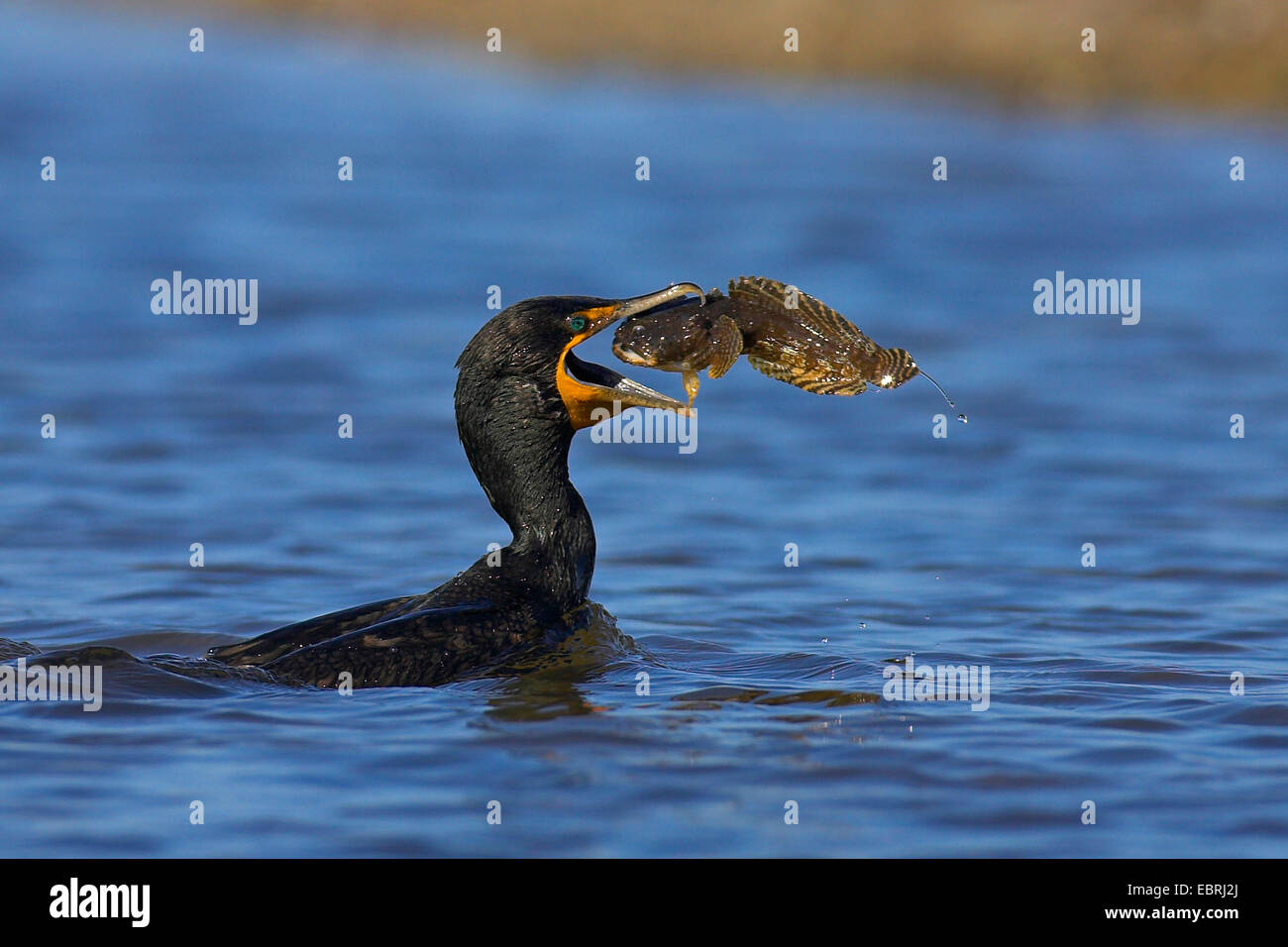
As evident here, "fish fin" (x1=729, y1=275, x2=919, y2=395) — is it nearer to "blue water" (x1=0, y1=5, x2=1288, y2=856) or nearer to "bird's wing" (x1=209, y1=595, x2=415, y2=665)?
"blue water" (x1=0, y1=5, x2=1288, y2=856)

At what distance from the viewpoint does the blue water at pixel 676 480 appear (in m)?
6.33

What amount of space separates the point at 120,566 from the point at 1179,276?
1169 cm

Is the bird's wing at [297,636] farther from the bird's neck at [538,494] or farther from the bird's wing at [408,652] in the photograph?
the bird's neck at [538,494]

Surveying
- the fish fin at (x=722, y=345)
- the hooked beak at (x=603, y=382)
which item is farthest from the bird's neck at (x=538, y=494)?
the fish fin at (x=722, y=345)

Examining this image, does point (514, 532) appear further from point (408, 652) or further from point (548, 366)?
point (408, 652)

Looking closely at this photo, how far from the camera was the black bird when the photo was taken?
7363 millimetres

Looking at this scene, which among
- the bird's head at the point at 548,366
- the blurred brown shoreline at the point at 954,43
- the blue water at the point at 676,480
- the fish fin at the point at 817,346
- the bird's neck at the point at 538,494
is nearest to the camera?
the blue water at the point at 676,480

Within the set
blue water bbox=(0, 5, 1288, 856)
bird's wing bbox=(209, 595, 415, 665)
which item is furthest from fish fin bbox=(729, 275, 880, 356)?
bird's wing bbox=(209, 595, 415, 665)

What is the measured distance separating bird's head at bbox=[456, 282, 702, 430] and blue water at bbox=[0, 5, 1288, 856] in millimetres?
1020

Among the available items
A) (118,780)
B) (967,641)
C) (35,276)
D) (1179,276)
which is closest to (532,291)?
(35,276)

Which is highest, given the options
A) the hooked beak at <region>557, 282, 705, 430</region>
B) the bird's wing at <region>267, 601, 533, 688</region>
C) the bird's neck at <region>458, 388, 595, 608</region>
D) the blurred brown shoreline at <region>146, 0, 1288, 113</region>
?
the blurred brown shoreline at <region>146, 0, 1288, 113</region>

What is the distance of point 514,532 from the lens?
8.16 metres

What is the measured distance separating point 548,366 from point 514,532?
842mm

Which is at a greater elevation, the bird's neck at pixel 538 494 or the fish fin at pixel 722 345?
the fish fin at pixel 722 345
